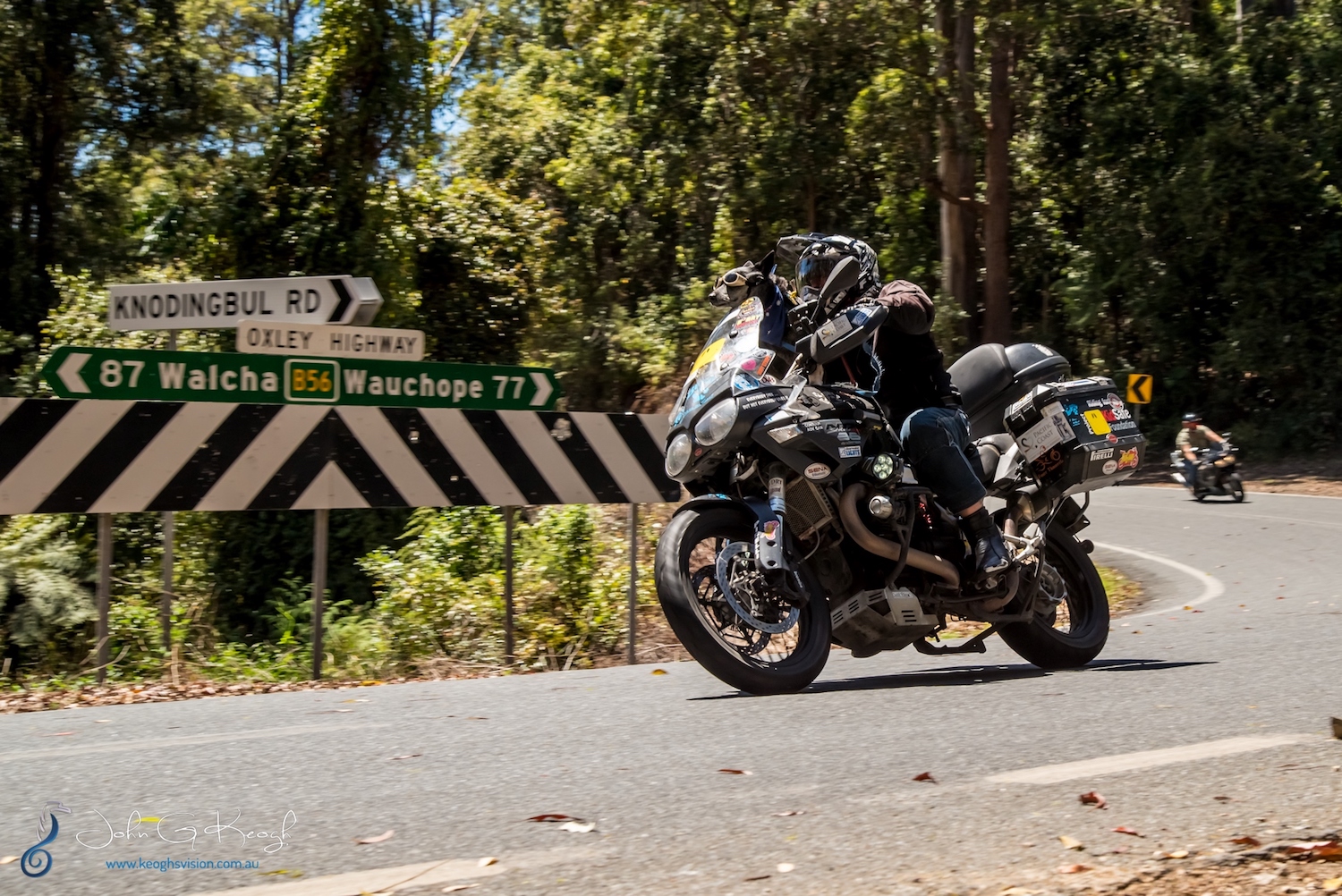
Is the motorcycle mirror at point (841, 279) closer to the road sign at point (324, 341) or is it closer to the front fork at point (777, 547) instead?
the front fork at point (777, 547)

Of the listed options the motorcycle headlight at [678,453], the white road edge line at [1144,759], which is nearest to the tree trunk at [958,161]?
the motorcycle headlight at [678,453]

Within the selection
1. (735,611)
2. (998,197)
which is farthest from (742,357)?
(998,197)

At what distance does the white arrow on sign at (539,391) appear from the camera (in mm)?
8930

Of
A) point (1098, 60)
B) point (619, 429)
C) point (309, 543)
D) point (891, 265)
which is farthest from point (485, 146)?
point (619, 429)

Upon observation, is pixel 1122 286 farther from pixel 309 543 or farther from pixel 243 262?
pixel 309 543

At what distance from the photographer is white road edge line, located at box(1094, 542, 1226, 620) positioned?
11.3 metres

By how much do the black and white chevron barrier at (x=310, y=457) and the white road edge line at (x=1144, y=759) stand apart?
13.7ft

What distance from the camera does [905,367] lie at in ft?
21.3

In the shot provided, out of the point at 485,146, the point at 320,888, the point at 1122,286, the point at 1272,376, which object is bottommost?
the point at 320,888

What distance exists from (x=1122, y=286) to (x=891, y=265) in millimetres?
5024

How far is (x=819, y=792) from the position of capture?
423 cm

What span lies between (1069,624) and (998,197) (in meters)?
23.1

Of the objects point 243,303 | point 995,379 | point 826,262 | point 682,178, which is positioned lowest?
point 995,379
